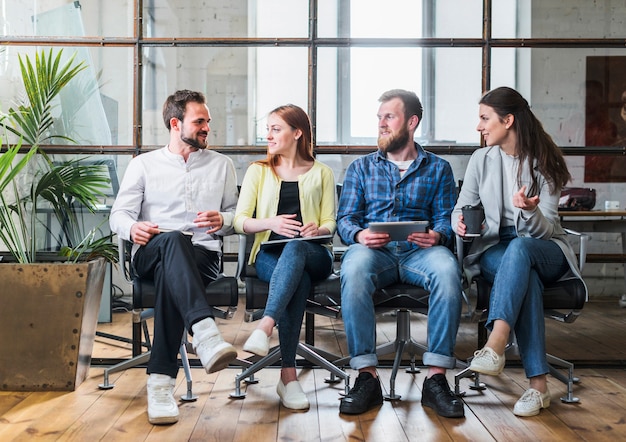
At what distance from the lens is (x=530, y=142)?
10.4 ft

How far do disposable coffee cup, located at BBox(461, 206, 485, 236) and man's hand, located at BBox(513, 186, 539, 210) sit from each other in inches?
4.9

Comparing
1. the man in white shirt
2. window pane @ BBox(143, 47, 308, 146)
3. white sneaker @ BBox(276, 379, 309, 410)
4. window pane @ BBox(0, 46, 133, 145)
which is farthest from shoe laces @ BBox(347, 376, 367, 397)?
window pane @ BBox(0, 46, 133, 145)

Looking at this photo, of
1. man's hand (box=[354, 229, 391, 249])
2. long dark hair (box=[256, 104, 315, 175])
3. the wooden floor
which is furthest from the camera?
long dark hair (box=[256, 104, 315, 175])

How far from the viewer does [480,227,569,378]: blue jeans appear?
282 cm

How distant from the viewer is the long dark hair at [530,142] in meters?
3.11

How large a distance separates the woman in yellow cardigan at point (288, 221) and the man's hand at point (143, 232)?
330 mm

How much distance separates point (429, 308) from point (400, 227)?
1.01ft

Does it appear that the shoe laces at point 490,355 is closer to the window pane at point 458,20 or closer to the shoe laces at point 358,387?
the shoe laces at point 358,387

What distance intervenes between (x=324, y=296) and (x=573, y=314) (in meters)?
0.93

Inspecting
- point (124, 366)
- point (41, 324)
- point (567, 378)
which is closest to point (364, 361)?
point (567, 378)

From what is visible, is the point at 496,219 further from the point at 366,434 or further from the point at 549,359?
the point at 366,434

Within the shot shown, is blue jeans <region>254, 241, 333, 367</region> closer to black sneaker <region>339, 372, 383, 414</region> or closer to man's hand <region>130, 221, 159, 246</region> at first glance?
black sneaker <region>339, 372, 383, 414</region>

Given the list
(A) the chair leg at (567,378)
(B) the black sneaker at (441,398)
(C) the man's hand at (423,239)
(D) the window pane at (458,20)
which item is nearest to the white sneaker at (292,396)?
(B) the black sneaker at (441,398)

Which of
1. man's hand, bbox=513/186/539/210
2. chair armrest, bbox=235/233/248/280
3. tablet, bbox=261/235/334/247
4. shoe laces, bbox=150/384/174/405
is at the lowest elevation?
shoe laces, bbox=150/384/174/405
